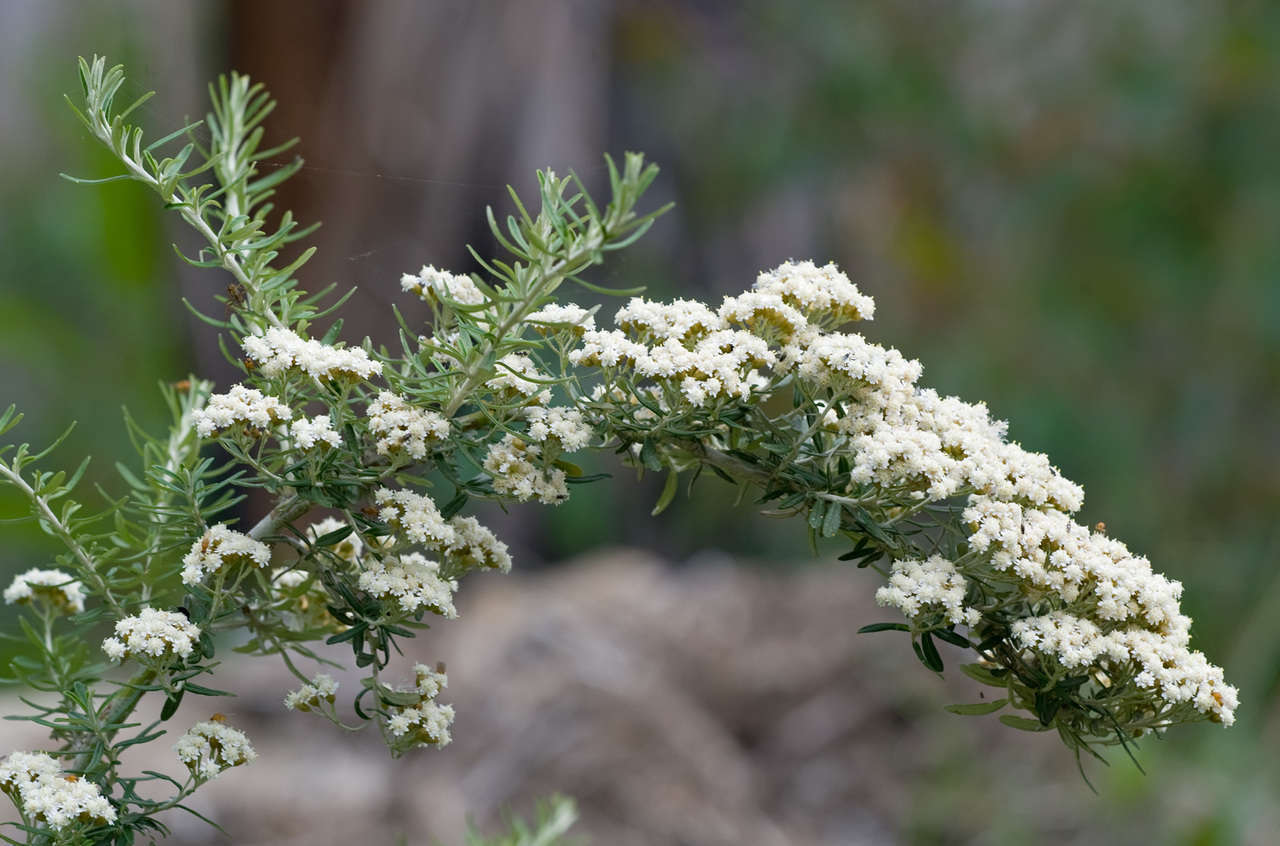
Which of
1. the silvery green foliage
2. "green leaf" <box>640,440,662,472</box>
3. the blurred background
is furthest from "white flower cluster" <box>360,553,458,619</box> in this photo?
the blurred background

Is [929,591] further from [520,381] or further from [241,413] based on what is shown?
[241,413]

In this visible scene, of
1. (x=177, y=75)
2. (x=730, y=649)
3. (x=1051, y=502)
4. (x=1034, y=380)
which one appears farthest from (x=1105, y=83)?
(x=1051, y=502)

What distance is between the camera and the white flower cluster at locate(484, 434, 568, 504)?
50 centimetres

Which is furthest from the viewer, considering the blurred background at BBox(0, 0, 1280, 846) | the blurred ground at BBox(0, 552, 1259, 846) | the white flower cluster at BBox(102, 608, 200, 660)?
the blurred background at BBox(0, 0, 1280, 846)

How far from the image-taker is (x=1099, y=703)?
0.52m

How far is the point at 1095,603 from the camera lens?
510mm

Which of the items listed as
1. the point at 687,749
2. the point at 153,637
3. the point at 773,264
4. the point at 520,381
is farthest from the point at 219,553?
the point at 773,264

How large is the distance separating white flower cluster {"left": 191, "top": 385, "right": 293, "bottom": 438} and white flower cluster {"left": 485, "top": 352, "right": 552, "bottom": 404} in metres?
0.09

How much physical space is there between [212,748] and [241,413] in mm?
157

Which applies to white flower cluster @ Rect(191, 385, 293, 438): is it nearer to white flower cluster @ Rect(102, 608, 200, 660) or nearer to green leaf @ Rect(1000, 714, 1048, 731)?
white flower cluster @ Rect(102, 608, 200, 660)

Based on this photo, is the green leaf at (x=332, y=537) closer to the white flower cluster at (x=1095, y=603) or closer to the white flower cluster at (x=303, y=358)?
the white flower cluster at (x=303, y=358)

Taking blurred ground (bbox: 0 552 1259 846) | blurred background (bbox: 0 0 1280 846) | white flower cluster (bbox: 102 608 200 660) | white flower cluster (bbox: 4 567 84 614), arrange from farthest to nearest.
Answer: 1. blurred background (bbox: 0 0 1280 846)
2. blurred ground (bbox: 0 552 1259 846)
3. white flower cluster (bbox: 4 567 84 614)
4. white flower cluster (bbox: 102 608 200 660)

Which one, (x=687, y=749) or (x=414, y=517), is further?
(x=687, y=749)

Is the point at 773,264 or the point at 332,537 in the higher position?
the point at 773,264
